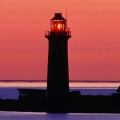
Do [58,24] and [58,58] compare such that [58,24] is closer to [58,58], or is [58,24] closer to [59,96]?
[58,58]

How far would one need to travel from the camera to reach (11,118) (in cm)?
6156

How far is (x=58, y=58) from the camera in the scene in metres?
49.7

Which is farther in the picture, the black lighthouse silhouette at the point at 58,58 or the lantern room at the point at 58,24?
the lantern room at the point at 58,24

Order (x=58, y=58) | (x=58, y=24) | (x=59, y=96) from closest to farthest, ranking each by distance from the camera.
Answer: (x=58, y=58), (x=58, y=24), (x=59, y=96)

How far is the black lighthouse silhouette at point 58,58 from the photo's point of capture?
163 feet

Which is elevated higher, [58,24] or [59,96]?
[58,24]

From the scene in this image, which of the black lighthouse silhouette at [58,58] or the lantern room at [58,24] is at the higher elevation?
the lantern room at [58,24]

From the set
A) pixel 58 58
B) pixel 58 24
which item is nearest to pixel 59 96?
pixel 58 58

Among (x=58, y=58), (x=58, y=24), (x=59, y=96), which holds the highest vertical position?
(x=58, y=24)

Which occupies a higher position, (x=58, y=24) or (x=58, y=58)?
(x=58, y=24)

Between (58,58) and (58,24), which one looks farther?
(58,24)

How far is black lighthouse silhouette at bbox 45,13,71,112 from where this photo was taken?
49.6 metres

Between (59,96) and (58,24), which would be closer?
(58,24)

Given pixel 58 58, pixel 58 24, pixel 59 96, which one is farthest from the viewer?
pixel 59 96
